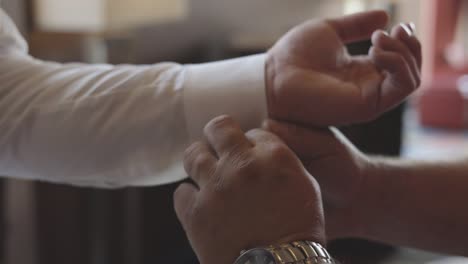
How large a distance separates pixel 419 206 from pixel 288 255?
1.04 feet

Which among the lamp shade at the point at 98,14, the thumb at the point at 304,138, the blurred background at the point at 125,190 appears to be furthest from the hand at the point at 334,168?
the lamp shade at the point at 98,14

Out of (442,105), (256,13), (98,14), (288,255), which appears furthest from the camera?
→ (442,105)

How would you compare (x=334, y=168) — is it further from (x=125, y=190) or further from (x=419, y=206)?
Answer: (x=125, y=190)

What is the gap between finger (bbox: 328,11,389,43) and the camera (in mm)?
636

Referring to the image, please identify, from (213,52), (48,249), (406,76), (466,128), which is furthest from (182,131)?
(466,128)

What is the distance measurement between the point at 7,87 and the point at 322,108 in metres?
0.33

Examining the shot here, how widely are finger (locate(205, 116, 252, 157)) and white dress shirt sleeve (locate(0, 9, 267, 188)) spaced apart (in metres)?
0.10

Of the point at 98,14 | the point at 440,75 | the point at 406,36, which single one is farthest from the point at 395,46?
the point at 440,75

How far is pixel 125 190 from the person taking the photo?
176 cm

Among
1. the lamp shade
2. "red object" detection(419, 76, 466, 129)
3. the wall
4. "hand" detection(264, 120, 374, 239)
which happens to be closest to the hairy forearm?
"hand" detection(264, 120, 374, 239)

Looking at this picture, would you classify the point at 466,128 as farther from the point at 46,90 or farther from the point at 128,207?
the point at 46,90

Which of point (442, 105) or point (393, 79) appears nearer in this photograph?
point (393, 79)

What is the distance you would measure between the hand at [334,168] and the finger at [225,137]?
0.10 m

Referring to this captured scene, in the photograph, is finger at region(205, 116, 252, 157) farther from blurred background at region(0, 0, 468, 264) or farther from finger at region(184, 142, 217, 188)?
blurred background at region(0, 0, 468, 264)
